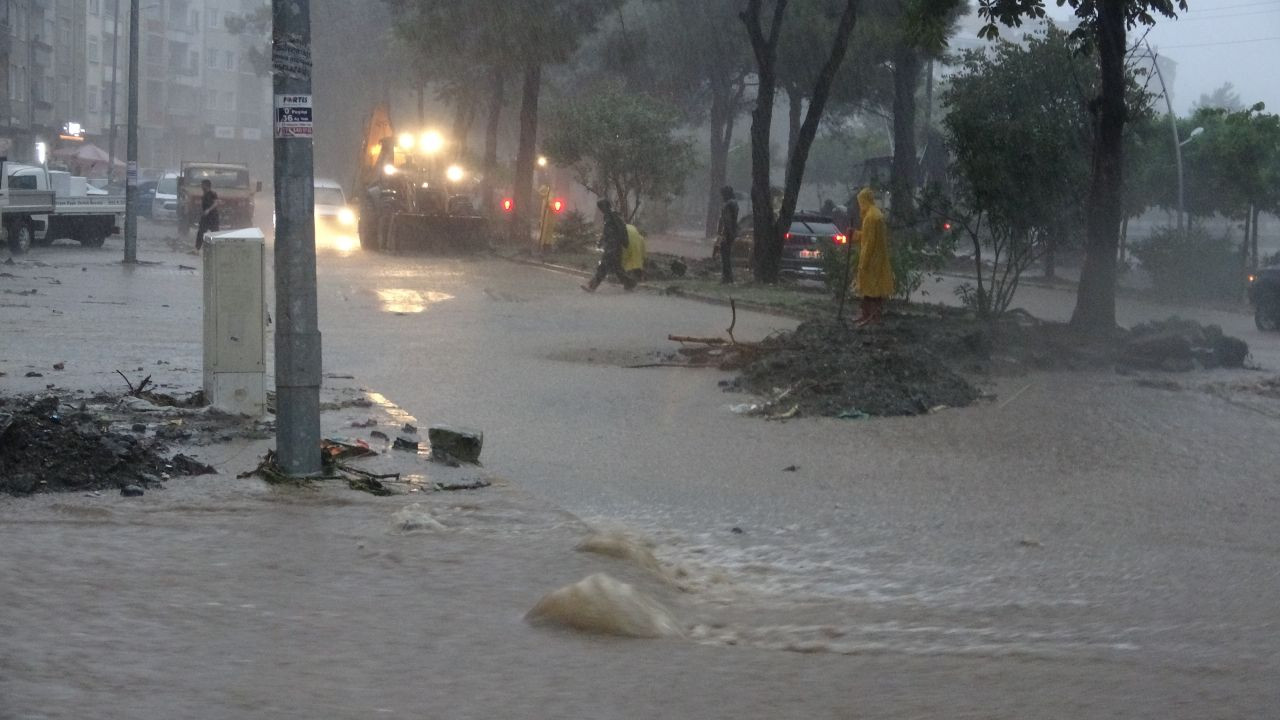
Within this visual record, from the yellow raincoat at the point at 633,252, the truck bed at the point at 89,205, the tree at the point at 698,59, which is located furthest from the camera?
the tree at the point at 698,59

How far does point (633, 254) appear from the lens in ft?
87.5

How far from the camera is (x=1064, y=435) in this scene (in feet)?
40.4

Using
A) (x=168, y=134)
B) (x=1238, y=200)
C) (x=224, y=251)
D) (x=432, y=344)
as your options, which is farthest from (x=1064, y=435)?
(x=168, y=134)

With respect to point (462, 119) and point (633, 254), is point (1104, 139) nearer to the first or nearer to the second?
point (633, 254)

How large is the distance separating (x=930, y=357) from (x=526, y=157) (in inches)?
1082

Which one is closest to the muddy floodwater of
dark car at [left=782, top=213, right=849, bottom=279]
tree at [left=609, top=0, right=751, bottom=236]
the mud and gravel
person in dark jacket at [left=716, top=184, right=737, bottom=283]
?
the mud and gravel

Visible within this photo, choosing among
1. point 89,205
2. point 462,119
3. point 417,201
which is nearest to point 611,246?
point 417,201

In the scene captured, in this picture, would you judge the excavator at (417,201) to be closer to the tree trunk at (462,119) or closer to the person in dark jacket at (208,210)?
the person in dark jacket at (208,210)

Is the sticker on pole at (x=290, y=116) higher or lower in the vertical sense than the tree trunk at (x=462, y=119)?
lower

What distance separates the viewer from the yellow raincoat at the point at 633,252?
26406mm

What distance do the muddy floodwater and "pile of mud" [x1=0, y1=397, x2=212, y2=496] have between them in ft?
0.79

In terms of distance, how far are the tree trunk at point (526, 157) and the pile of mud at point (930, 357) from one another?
2100cm

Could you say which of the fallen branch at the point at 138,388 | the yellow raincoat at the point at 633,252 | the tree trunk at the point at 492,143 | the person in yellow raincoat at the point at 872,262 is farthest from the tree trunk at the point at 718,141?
the fallen branch at the point at 138,388

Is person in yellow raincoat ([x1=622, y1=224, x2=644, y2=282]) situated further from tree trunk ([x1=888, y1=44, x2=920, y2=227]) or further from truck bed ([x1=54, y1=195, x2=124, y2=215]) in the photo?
tree trunk ([x1=888, y1=44, x2=920, y2=227])
